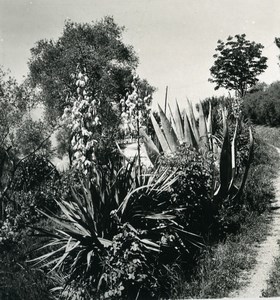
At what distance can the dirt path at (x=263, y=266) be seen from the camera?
480 centimetres

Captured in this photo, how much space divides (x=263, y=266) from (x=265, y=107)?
630 inches

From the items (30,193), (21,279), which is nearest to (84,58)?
(30,193)

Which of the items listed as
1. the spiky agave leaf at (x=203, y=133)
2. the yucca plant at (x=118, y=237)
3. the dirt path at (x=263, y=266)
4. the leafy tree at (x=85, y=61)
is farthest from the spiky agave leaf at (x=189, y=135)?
the leafy tree at (x=85, y=61)

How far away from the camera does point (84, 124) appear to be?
7.06 m

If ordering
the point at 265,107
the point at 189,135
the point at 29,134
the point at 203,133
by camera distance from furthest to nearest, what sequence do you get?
1. the point at 29,134
2. the point at 265,107
3. the point at 203,133
4. the point at 189,135

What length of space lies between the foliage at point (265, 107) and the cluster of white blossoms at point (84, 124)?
13.7 m

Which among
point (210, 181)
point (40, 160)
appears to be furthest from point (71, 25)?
point (210, 181)

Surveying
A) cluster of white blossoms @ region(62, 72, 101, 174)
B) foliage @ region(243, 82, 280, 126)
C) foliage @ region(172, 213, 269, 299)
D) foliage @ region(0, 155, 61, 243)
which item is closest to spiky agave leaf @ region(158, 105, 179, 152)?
cluster of white blossoms @ region(62, 72, 101, 174)

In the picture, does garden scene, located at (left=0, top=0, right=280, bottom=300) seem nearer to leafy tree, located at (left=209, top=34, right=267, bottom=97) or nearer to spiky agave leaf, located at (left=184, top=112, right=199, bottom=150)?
spiky agave leaf, located at (left=184, top=112, right=199, bottom=150)

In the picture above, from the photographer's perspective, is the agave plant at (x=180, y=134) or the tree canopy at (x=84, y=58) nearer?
the agave plant at (x=180, y=134)

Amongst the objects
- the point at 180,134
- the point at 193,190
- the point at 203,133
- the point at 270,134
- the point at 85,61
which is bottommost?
the point at 193,190

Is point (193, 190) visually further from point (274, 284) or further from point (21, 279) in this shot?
point (21, 279)

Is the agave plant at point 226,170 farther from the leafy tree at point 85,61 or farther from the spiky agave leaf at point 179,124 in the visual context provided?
the leafy tree at point 85,61

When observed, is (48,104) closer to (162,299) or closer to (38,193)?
(38,193)
